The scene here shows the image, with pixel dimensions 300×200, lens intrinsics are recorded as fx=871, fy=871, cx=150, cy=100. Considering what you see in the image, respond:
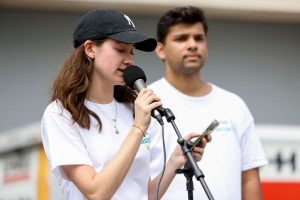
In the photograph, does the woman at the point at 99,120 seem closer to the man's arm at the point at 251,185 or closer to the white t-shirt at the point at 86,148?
the white t-shirt at the point at 86,148

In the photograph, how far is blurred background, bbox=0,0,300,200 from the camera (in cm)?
748

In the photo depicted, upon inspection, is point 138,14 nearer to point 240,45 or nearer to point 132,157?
point 240,45

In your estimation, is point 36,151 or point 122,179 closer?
point 122,179

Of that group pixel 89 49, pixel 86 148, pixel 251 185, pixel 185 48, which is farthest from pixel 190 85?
pixel 86 148

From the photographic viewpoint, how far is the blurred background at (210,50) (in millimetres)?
7480

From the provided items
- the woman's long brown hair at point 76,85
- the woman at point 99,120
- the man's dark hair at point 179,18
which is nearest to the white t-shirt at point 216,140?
the man's dark hair at point 179,18

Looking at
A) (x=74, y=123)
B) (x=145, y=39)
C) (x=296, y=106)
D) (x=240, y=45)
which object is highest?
(x=240, y=45)

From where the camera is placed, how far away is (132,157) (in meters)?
3.25

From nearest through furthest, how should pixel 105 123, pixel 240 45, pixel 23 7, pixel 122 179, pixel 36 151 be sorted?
pixel 122 179 < pixel 105 123 < pixel 36 151 < pixel 23 7 < pixel 240 45

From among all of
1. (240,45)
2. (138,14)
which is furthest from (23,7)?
(240,45)

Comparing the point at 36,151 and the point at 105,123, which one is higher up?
the point at 36,151

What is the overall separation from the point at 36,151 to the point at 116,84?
6.46 feet

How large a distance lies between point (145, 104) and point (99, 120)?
31cm

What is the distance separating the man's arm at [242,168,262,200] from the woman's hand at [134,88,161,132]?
1587mm
